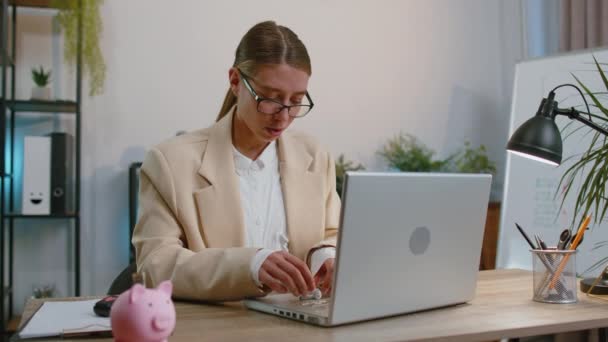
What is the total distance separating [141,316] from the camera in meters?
0.88

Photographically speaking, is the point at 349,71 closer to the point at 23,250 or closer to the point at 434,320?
the point at 23,250

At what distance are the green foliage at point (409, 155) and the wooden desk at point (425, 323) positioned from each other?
2.12 meters

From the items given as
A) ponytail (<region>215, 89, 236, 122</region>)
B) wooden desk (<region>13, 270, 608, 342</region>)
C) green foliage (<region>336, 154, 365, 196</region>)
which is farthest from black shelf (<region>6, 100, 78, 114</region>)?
wooden desk (<region>13, 270, 608, 342</region>)

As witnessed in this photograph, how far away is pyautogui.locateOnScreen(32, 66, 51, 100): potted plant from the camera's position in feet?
9.75

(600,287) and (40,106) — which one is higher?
(40,106)

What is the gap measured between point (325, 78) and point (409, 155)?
0.58 meters

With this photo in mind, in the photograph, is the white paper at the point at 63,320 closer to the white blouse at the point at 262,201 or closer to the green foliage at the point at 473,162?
the white blouse at the point at 262,201

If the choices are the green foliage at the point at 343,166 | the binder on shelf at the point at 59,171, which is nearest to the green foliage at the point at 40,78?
the binder on shelf at the point at 59,171

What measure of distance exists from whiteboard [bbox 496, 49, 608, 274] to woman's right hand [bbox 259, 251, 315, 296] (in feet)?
4.72

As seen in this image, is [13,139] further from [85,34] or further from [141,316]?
[141,316]

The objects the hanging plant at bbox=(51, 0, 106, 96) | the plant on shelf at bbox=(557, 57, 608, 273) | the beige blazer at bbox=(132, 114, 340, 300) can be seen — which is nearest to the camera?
the beige blazer at bbox=(132, 114, 340, 300)

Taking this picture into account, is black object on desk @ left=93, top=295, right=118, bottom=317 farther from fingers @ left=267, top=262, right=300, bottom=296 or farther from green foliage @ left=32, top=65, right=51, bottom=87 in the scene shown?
green foliage @ left=32, top=65, right=51, bottom=87

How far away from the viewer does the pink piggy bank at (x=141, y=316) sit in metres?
0.88

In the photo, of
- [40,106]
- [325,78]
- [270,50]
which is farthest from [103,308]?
[325,78]
